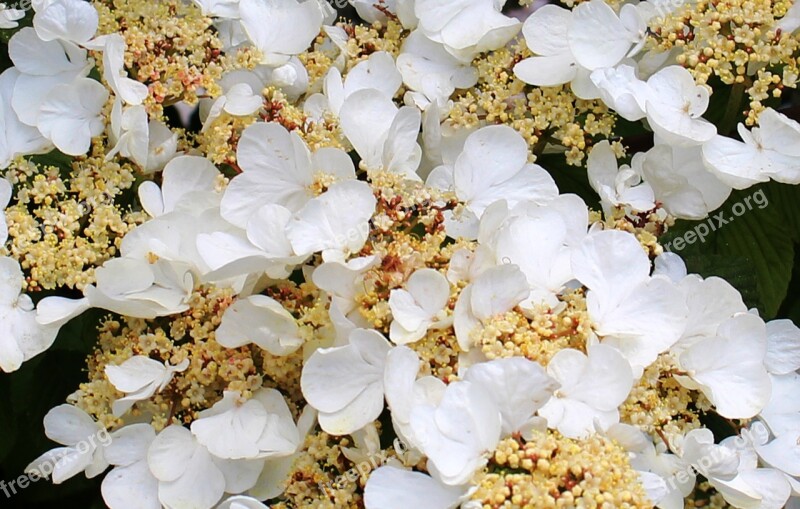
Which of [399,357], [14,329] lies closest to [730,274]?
[399,357]

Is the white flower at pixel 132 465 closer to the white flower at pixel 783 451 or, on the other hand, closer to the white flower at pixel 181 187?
the white flower at pixel 181 187

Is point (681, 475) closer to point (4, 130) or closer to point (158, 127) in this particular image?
point (158, 127)

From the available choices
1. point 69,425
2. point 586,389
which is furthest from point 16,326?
point 586,389

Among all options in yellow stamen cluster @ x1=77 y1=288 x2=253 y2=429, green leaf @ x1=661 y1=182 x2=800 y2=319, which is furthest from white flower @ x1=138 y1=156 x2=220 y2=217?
green leaf @ x1=661 y1=182 x2=800 y2=319

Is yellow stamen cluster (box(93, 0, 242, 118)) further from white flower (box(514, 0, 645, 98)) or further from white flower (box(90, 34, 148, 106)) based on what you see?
white flower (box(514, 0, 645, 98))

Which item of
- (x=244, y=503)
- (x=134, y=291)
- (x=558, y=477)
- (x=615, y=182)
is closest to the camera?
(x=558, y=477)

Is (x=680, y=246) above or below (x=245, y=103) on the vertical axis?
below

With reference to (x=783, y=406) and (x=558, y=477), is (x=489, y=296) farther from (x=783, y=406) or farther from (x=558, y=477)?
(x=783, y=406)
